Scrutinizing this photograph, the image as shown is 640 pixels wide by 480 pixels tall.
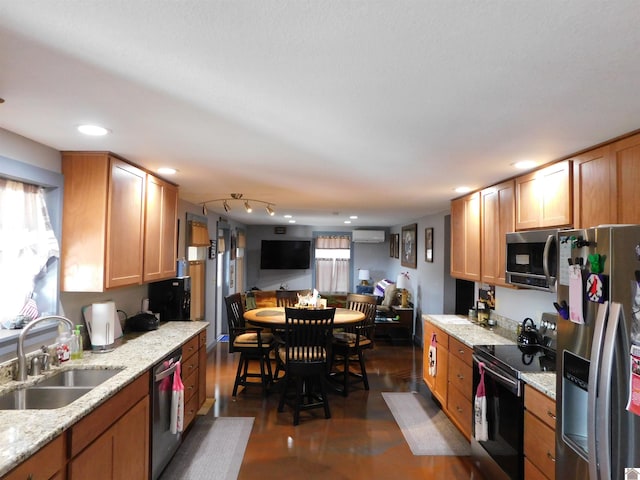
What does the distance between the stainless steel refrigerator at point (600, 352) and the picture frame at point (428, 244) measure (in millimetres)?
4496

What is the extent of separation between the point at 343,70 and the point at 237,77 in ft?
1.29

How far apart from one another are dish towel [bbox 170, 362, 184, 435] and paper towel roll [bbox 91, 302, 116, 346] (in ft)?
1.71

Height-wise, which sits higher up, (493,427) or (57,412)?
(57,412)

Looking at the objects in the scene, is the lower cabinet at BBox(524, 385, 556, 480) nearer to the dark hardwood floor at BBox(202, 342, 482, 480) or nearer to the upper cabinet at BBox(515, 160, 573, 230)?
the dark hardwood floor at BBox(202, 342, 482, 480)

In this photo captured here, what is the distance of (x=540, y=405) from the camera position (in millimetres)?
2090

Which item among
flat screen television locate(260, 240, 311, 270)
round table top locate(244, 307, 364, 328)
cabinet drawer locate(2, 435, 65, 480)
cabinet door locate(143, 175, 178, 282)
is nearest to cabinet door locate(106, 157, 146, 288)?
cabinet door locate(143, 175, 178, 282)

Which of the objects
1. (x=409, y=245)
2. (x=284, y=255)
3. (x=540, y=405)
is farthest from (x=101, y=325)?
(x=284, y=255)

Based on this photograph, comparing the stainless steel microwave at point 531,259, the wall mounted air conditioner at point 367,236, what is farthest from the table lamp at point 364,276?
the stainless steel microwave at point 531,259

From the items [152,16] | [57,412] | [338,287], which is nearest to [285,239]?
[338,287]

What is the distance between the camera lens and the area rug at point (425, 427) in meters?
3.11

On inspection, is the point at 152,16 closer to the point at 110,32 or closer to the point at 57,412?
the point at 110,32

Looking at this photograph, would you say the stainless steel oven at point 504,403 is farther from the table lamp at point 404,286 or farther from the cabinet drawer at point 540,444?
the table lamp at point 404,286

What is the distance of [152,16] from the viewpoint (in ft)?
3.48

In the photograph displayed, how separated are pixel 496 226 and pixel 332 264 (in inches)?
244
